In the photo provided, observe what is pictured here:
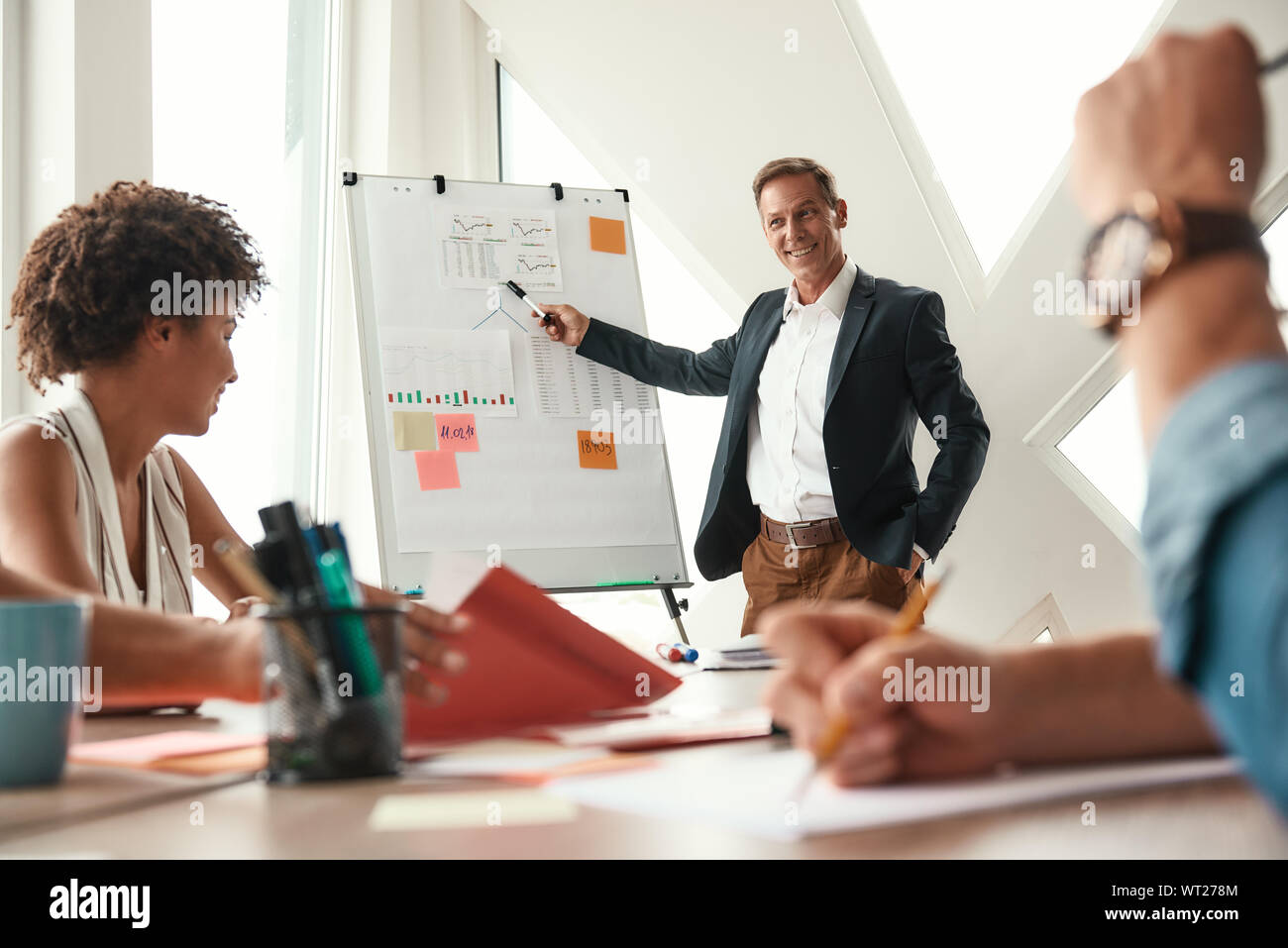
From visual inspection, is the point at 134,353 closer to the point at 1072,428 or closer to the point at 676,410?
the point at 676,410

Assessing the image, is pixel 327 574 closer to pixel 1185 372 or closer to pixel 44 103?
pixel 1185 372

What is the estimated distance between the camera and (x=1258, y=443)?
39 cm

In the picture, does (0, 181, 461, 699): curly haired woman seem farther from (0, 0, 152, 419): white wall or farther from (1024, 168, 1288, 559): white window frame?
(1024, 168, 1288, 559): white window frame

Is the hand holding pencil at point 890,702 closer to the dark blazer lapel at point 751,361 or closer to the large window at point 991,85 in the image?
the dark blazer lapel at point 751,361

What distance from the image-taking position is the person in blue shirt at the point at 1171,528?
0.39 m

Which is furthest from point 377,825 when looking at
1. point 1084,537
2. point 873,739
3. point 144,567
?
point 1084,537

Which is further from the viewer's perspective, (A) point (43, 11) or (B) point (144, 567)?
(A) point (43, 11)

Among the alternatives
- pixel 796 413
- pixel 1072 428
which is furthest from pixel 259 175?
pixel 1072 428

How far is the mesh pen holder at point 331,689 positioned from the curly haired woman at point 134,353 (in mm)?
951

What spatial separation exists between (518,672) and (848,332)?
2334 millimetres

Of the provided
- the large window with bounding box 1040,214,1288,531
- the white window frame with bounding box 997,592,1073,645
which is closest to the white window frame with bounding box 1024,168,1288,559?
the large window with bounding box 1040,214,1288,531

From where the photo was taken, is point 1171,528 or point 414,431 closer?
point 1171,528

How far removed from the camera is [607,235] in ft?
10.4

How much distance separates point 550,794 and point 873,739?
0.18m
